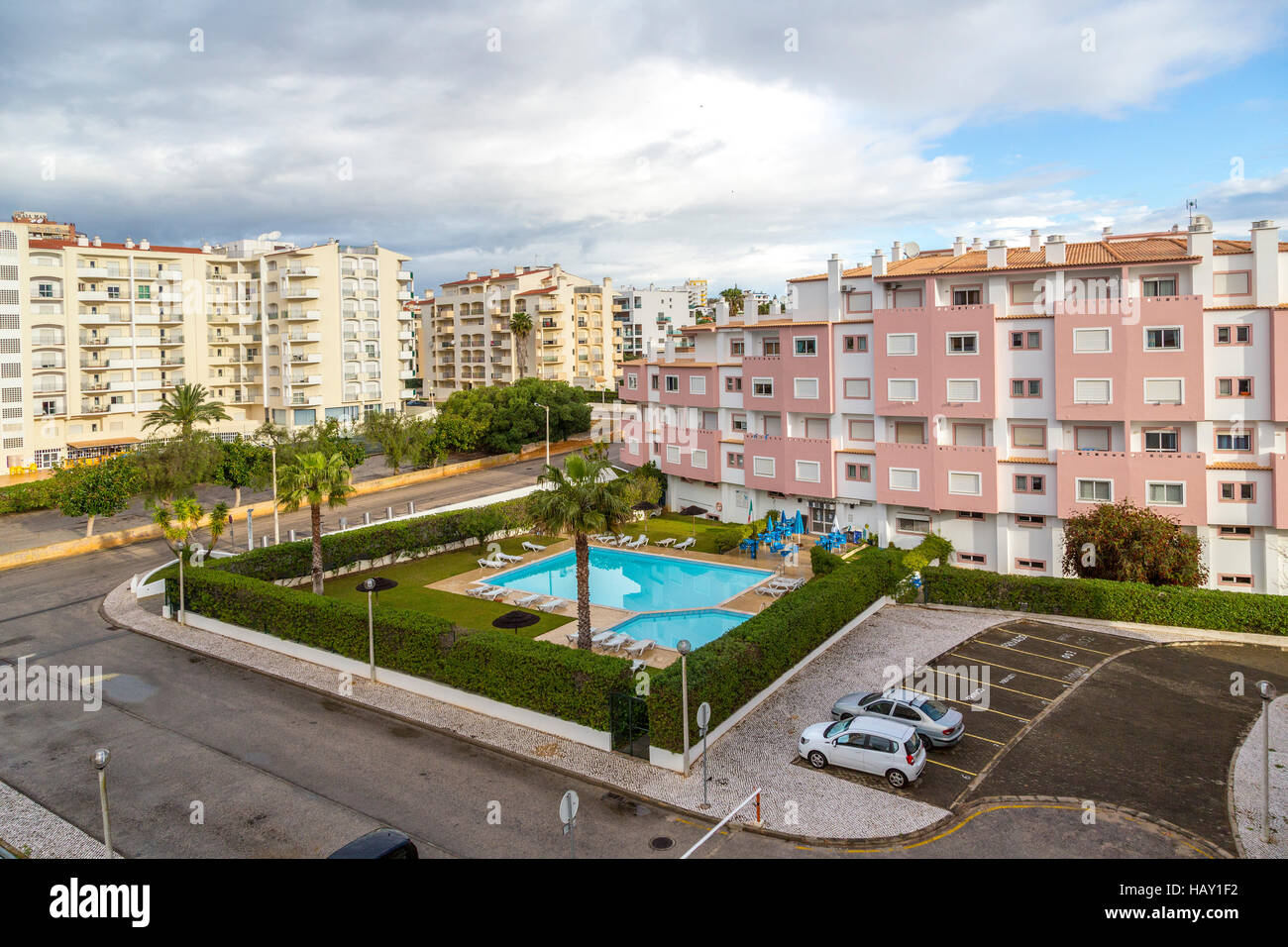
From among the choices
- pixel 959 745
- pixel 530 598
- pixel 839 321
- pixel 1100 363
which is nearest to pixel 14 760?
pixel 530 598

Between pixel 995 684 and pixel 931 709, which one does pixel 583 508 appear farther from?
pixel 995 684

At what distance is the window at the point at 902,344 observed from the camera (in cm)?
4547

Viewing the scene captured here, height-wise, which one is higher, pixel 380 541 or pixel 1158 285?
pixel 1158 285

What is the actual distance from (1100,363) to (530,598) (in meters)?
28.8

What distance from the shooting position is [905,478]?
46.5 metres

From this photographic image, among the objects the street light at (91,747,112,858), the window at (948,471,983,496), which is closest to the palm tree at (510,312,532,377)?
the window at (948,471,983,496)

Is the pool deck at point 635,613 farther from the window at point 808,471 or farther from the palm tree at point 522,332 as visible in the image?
the palm tree at point 522,332

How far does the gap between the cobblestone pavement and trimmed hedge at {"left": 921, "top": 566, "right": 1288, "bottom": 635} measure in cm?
3137

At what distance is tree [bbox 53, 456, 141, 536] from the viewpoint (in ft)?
163

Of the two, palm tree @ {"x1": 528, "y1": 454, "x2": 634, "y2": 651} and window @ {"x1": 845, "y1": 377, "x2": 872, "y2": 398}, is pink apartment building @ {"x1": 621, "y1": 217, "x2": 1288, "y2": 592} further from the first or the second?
palm tree @ {"x1": 528, "y1": 454, "x2": 634, "y2": 651}

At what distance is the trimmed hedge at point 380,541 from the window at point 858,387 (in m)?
19.5

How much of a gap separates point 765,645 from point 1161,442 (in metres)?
25.8

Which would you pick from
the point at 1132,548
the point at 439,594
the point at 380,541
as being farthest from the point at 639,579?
the point at 1132,548

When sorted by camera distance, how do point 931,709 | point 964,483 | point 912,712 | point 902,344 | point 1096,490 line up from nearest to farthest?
point 912,712
point 931,709
point 1096,490
point 964,483
point 902,344
